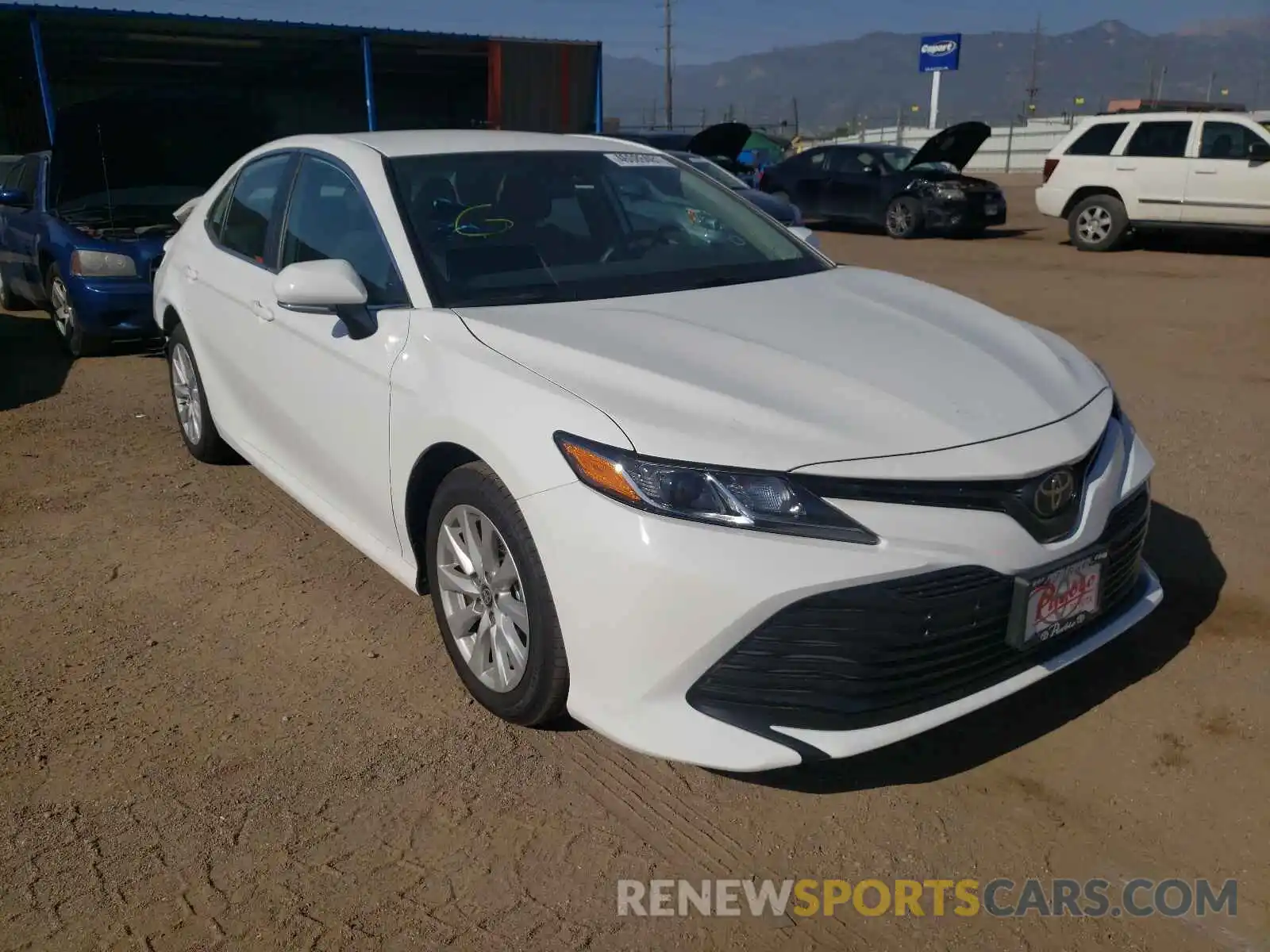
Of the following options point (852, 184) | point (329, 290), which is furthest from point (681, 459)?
point (852, 184)

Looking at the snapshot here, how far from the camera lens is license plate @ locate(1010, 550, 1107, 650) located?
247cm

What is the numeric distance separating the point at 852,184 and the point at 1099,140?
13.9ft

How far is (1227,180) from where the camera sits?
12609mm

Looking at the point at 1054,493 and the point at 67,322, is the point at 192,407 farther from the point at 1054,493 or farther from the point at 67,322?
the point at 1054,493

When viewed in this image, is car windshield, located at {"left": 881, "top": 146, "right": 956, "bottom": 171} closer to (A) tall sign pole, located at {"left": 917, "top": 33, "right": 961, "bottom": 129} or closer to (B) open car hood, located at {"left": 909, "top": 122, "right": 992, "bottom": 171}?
(B) open car hood, located at {"left": 909, "top": 122, "right": 992, "bottom": 171}

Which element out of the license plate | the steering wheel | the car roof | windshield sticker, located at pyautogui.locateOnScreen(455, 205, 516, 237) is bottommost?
the license plate

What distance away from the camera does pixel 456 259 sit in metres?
3.27

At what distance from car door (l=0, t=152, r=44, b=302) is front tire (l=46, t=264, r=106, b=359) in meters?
0.25

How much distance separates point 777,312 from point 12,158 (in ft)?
31.0

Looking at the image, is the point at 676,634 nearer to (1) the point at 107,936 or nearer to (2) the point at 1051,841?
(2) the point at 1051,841

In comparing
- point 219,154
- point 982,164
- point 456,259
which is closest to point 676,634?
point 456,259

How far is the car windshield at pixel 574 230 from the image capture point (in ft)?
10.7

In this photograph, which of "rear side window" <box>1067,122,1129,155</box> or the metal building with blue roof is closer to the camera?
Answer: "rear side window" <box>1067,122,1129,155</box>

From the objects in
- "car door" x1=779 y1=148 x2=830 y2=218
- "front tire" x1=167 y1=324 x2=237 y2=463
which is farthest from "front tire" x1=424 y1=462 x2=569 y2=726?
"car door" x1=779 y1=148 x2=830 y2=218
